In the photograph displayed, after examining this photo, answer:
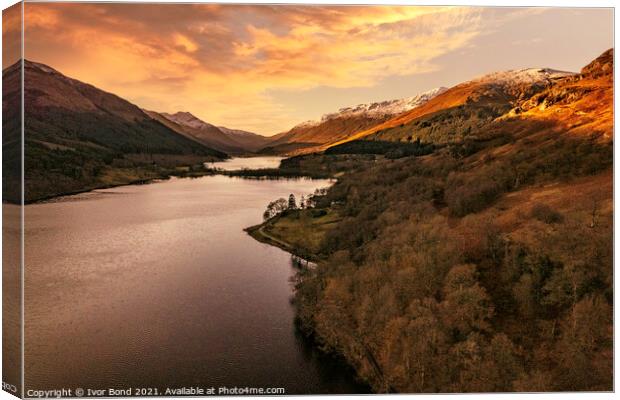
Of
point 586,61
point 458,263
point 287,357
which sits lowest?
point 287,357

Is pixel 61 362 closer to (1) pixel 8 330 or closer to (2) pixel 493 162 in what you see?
(1) pixel 8 330

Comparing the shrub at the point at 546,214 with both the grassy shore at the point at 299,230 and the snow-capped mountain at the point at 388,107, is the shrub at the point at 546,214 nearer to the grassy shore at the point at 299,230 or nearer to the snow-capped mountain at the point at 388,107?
the snow-capped mountain at the point at 388,107

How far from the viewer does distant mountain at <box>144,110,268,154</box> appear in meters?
29.2

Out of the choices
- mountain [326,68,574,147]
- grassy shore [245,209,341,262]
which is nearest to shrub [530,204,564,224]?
mountain [326,68,574,147]

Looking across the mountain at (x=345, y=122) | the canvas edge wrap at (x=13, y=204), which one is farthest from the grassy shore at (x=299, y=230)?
the canvas edge wrap at (x=13, y=204)

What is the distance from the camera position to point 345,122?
29406mm

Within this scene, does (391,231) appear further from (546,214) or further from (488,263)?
(546,214)

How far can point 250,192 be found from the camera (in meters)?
44.0

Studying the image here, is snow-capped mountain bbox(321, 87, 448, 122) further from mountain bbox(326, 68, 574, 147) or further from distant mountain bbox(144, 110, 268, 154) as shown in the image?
distant mountain bbox(144, 110, 268, 154)

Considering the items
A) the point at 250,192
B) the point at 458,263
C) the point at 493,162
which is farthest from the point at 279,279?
the point at 493,162

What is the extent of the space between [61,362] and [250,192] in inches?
988

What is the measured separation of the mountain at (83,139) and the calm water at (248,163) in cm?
113

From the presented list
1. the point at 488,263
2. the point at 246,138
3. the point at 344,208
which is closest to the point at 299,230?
the point at 344,208

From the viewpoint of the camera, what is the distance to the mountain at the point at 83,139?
22.9 m
